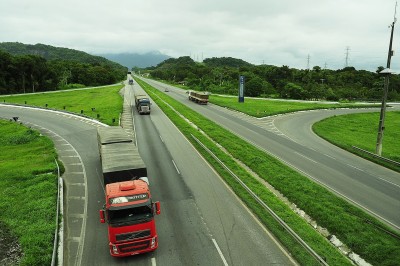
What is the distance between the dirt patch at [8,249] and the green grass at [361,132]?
3451 centimetres

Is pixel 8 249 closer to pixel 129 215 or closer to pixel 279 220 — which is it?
pixel 129 215

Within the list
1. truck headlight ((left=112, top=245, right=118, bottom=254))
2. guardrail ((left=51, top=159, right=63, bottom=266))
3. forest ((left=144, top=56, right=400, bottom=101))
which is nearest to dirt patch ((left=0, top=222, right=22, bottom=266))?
guardrail ((left=51, top=159, right=63, bottom=266))

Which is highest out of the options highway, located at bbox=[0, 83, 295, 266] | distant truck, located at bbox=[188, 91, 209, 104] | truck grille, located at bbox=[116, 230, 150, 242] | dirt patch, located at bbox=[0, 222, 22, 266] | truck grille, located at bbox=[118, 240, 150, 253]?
distant truck, located at bbox=[188, 91, 209, 104]

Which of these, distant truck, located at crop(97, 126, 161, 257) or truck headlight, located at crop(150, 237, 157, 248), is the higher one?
distant truck, located at crop(97, 126, 161, 257)

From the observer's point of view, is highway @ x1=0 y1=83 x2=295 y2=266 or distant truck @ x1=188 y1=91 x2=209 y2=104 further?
distant truck @ x1=188 y1=91 x2=209 y2=104

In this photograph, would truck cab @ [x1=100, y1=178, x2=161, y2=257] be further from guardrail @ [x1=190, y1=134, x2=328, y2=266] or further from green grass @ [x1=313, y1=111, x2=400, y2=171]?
green grass @ [x1=313, y1=111, x2=400, y2=171]

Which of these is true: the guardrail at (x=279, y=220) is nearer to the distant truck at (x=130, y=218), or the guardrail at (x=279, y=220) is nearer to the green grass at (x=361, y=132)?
the distant truck at (x=130, y=218)

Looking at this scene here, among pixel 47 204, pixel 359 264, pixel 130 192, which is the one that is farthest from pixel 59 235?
pixel 359 264

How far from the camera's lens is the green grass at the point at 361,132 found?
1615 inches

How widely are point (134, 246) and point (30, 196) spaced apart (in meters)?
12.1

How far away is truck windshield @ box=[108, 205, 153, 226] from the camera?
48.0ft

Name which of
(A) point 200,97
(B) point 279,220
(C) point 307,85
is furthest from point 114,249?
(C) point 307,85

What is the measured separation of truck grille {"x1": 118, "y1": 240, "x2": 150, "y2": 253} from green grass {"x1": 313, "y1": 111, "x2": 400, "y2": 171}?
28758mm

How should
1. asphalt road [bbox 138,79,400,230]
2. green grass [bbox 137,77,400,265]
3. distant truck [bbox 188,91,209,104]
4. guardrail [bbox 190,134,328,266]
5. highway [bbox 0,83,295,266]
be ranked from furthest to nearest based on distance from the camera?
distant truck [bbox 188,91,209,104] < asphalt road [bbox 138,79,400,230] < green grass [bbox 137,77,400,265] < highway [bbox 0,83,295,266] < guardrail [bbox 190,134,328,266]
